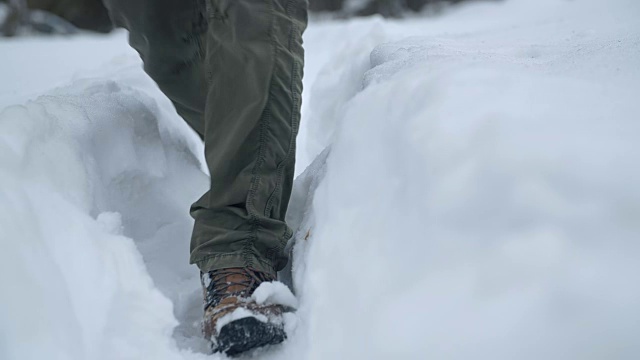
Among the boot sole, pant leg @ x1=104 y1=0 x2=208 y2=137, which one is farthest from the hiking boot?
pant leg @ x1=104 y1=0 x2=208 y2=137

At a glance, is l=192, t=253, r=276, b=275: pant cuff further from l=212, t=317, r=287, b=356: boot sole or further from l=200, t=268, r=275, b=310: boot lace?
l=212, t=317, r=287, b=356: boot sole

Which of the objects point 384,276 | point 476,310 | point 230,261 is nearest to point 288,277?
point 230,261

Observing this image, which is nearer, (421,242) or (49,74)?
(421,242)

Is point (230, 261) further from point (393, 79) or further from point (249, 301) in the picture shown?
point (393, 79)

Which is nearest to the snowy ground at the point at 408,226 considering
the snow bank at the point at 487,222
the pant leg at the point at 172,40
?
the snow bank at the point at 487,222

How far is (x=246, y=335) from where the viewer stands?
0.77 meters

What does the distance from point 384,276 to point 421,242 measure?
6 cm

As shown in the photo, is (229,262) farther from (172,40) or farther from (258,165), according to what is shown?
(172,40)

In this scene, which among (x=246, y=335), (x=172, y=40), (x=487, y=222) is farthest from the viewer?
(x=172, y=40)

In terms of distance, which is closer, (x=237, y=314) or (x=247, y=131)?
(x=237, y=314)

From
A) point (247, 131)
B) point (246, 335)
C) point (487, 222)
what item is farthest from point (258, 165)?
point (487, 222)

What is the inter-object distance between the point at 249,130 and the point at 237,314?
29 cm

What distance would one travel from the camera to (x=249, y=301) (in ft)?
2.70

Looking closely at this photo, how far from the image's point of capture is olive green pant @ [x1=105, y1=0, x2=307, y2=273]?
0.89 metres
